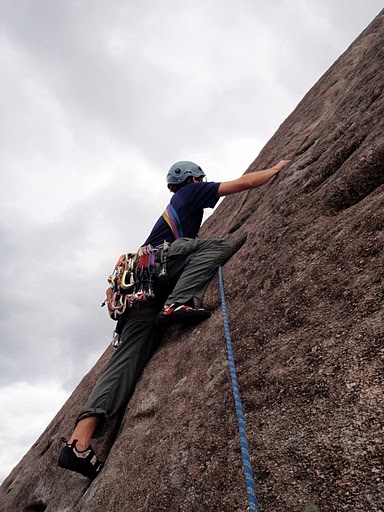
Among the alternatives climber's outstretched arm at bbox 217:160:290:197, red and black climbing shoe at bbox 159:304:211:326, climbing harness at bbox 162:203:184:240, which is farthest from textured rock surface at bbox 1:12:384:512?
Answer: climbing harness at bbox 162:203:184:240

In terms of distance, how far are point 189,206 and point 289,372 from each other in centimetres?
396

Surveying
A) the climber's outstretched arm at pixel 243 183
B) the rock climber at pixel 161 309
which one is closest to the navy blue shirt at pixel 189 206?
the rock climber at pixel 161 309

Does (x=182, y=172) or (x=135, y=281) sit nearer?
(x=135, y=281)

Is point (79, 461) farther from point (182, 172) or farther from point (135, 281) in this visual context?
point (182, 172)

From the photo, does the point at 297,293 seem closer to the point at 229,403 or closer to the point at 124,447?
the point at 229,403

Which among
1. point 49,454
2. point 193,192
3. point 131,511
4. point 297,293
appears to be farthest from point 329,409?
point 49,454

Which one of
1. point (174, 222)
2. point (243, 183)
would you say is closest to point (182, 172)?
point (174, 222)

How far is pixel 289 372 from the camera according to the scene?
3205mm

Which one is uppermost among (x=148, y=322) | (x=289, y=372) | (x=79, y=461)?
(x=148, y=322)

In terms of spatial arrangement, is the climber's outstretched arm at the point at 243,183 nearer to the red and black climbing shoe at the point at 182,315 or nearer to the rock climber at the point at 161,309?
the rock climber at the point at 161,309

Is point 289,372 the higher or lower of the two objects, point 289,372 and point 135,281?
the lower

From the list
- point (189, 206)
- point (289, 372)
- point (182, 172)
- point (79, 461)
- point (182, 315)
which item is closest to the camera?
point (289, 372)

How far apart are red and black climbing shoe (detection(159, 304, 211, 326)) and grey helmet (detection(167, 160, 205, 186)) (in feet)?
9.69

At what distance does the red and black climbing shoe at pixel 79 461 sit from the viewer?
4.88 meters
